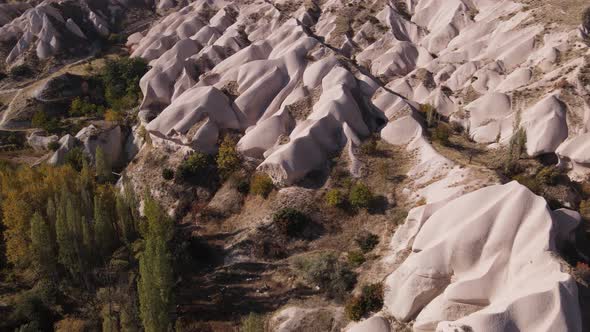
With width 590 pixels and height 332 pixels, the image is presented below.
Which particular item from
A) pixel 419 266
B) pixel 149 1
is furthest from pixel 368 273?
pixel 149 1

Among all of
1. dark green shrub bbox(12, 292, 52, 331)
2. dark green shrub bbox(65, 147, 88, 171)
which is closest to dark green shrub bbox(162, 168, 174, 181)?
dark green shrub bbox(65, 147, 88, 171)

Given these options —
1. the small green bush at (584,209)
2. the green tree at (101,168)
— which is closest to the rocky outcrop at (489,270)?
the small green bush at (584,209)

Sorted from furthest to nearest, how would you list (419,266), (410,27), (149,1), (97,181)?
1. (149,1)
2. (410,27)
3. (97,181)
4. (419,266)

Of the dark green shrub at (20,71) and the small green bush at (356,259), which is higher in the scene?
the small green bush at (356,259)

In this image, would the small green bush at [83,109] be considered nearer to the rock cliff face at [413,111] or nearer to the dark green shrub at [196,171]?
the rock cliff face at [413,111]

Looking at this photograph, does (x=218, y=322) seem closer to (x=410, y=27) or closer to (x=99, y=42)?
(x=410, y=27)

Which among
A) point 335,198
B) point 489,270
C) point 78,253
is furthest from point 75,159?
point 489,270
